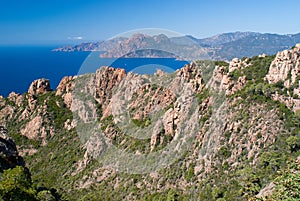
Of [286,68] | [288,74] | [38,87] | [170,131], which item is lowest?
[170,131]

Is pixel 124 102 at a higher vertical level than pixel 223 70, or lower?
lower

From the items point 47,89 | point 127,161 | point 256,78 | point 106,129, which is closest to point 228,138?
point 256,78

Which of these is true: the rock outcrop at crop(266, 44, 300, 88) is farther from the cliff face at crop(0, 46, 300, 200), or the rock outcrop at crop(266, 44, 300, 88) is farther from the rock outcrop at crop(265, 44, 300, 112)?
the cliff face at crop(0, 46, 300, 200)

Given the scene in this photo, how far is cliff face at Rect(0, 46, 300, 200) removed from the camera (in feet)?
95.5

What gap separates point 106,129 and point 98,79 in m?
16.1

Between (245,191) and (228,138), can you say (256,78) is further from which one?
(245,191)

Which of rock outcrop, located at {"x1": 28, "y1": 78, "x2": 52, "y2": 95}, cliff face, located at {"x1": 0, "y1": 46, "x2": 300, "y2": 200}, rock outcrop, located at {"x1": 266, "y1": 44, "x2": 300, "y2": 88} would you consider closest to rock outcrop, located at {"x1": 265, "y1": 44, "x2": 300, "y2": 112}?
rock outcrop, located at {"x1": 266, "y1": 44, "x2": 300, "y2": 88}

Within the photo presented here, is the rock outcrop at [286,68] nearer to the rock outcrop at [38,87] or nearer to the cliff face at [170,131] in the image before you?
the cliff face at [170,131]

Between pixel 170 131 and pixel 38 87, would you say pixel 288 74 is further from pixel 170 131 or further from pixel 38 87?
pixel 38 87

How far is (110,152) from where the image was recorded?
1789 inches

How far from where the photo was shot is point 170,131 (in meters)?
39.1

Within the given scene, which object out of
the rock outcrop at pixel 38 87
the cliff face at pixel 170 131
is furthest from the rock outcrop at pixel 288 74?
the rock outcrop at pixel 38 87

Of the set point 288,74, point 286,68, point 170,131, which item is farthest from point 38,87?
point 288,74

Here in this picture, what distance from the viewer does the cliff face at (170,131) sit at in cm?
2909
